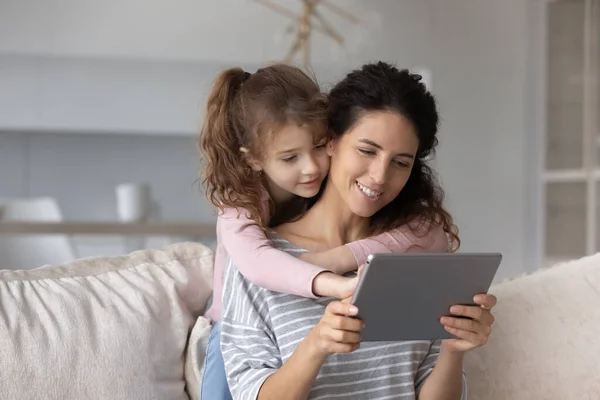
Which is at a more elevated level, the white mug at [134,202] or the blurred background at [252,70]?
the blurred background at [252,70]

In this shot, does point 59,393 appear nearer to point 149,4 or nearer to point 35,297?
point 35,297

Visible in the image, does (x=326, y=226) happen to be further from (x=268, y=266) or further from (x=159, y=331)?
(x=159, y=331)

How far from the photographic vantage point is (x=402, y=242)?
137cm

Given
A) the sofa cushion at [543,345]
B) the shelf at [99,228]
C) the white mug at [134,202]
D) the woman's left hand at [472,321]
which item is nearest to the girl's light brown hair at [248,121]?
the woman's left hand at [472,321]

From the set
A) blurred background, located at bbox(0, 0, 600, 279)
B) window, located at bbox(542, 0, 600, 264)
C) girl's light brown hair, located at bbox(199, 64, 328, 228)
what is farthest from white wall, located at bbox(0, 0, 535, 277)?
girl's light brown hair, located at bbox(199, 64, 328, 228)

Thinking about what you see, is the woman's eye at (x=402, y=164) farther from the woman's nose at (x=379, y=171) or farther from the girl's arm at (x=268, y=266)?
the girl's arm at (x=268, y=266)

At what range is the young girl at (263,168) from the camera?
4.38 feet

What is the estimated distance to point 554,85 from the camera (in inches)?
176

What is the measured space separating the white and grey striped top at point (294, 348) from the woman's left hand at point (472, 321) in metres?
0.19

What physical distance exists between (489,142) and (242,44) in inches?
60.2

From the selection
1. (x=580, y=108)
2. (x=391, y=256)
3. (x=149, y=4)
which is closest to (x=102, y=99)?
(x=149, y=4)

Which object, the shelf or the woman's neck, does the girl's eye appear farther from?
the shelf

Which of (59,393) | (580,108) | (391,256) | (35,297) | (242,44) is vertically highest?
(242,44)

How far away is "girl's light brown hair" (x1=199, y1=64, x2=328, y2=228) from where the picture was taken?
4.47 feet
